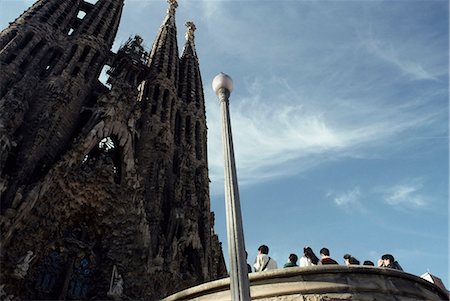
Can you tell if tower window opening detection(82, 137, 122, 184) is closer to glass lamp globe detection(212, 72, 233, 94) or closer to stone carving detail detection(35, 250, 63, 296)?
stone carving detail detection(35, 250, 63, 296)

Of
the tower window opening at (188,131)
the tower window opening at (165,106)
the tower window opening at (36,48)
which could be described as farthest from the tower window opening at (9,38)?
the tower window opening at (188,131)

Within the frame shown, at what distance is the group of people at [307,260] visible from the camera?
24.3 feet

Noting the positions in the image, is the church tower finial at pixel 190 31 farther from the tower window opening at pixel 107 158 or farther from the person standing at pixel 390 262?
the person standing at pixel 390 262

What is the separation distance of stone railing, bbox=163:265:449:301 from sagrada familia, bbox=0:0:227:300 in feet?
30.9

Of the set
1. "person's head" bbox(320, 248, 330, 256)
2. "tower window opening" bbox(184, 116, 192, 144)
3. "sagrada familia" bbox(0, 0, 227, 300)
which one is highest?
"tower window opening" bbox(184, 116, 192, 144)

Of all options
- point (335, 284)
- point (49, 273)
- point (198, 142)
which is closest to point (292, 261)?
point (335, 284)

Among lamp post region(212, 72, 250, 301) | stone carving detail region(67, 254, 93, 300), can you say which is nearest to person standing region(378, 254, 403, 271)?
lamp post region(212, 72, 250, 301)

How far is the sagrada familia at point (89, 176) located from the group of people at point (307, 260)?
8791mm

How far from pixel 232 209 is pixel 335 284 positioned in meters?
2.64

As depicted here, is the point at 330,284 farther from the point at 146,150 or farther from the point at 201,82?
the point at 201,82

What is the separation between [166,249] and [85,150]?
531 centimetres

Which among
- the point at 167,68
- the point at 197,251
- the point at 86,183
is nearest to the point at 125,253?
the point at 86,183

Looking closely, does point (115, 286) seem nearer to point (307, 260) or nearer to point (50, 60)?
point (307, 260)

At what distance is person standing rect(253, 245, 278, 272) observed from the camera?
7.41 meters
